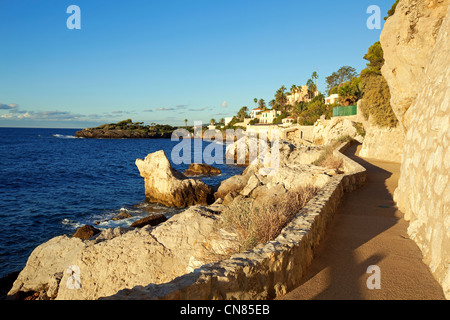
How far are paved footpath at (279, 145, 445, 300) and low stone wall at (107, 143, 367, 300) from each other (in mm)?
268

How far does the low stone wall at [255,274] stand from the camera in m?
3.18

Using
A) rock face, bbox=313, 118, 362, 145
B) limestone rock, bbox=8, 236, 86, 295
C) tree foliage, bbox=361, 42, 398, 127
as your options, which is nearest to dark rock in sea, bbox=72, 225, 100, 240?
limestone rock, bbox=8, 236, 86, 295

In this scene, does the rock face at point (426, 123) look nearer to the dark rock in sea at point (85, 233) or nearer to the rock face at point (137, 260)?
the rock face at point (137, 260)

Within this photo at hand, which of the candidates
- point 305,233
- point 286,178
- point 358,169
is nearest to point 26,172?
point 286,178

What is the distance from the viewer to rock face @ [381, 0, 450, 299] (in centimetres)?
458

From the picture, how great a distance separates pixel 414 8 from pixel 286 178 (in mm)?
8620

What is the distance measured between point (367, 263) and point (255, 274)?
7.95ft

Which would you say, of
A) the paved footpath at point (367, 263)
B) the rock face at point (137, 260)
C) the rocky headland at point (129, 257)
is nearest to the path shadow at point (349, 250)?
the paved footpath at point (367, 263)

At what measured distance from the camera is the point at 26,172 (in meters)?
34.5

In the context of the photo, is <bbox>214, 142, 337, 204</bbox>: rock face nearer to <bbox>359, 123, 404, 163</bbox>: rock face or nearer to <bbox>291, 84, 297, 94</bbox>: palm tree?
<bbox>359, 123, 404, 163</bbox>: rock face

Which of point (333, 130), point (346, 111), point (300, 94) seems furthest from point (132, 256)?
point (300, 94)

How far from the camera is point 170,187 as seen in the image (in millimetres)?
19594
